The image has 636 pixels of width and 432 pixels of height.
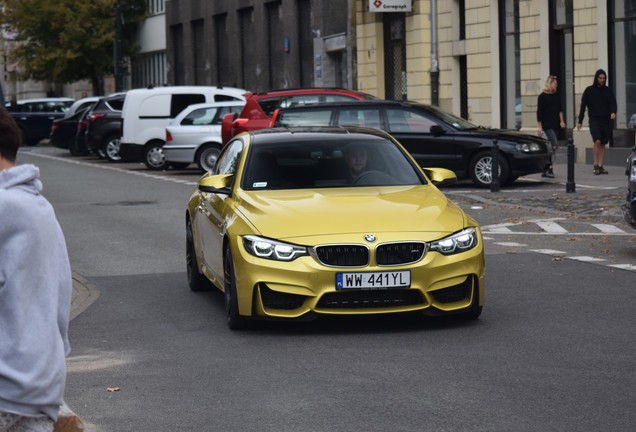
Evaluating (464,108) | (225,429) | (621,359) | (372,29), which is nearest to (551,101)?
(464,108)

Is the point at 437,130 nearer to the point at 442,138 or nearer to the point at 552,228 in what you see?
the point at 442,138

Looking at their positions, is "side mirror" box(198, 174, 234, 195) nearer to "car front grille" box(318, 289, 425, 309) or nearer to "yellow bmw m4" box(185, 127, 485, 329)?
"yellow bmw m4" box(185, 127, 485, 329)

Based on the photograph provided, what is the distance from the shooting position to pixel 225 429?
6.61m

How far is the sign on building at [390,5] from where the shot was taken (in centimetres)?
3762

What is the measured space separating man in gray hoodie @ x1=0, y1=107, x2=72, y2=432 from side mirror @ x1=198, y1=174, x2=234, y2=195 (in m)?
6.87

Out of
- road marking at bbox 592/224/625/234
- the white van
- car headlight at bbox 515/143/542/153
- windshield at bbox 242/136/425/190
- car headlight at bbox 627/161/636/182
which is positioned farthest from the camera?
the white van

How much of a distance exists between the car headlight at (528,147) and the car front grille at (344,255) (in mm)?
14744

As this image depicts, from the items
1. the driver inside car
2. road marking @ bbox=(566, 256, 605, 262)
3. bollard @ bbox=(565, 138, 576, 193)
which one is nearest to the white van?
bollard @ bbox=(565, 138, 576, 193)

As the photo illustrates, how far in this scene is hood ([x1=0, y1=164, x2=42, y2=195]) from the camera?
3627mm

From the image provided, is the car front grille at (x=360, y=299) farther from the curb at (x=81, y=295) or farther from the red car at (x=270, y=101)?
the red car at (x=270, y=101)

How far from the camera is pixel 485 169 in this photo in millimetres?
23891

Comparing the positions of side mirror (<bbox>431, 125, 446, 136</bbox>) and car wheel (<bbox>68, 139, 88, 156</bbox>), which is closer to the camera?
side mirror (<bbox>431, 125, 446, 136</bbox>)

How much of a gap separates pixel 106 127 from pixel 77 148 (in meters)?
4.17

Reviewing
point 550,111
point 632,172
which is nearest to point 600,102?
point 550,111
